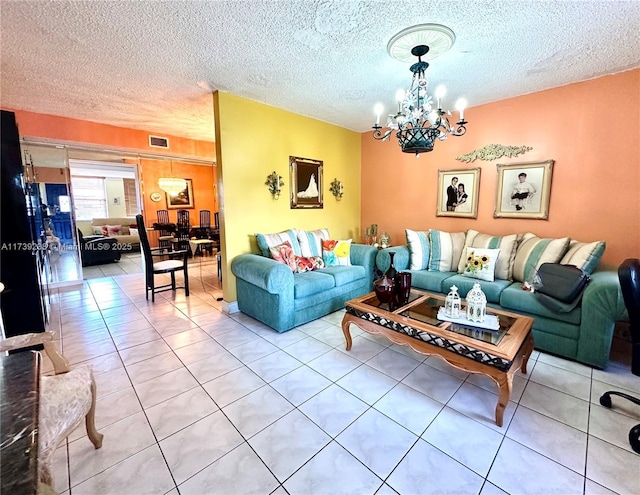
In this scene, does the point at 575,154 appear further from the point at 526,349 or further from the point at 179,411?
the point at 179,411

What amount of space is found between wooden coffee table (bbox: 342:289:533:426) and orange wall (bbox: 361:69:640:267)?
1637mm

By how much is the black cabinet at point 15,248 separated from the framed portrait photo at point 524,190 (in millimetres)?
4841

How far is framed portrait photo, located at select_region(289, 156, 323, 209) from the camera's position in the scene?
13.0 ft

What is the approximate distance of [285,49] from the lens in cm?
226

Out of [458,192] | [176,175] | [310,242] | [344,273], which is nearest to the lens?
[344,273]

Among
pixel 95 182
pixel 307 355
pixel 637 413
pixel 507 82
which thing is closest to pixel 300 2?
pixel 507 82

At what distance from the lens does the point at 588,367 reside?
2.25 meters

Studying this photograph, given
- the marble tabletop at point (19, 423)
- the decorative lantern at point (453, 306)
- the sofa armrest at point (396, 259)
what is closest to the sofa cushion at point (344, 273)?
the sofa armrest at point (396, 259)

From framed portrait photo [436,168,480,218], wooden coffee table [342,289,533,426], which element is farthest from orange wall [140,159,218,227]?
wooden coffee table [342,289,533,426]

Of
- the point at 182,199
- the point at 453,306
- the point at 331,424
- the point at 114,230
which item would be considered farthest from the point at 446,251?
the point at 114,230

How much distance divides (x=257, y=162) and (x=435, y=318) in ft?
8.82

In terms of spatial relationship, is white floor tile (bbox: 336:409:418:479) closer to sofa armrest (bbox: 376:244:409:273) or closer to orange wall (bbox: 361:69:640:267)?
sofa armrest (bbox: 376:244:409:273)

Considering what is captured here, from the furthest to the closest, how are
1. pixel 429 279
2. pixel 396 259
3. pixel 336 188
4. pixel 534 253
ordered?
pixel 336 188
pixel 396 259
pixel 429 279
pixel 534 253

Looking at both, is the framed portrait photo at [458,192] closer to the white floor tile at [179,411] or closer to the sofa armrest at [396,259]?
the sofa armrest at [396,259]
